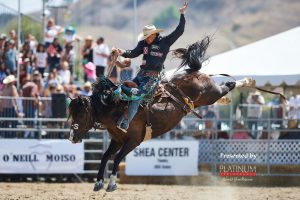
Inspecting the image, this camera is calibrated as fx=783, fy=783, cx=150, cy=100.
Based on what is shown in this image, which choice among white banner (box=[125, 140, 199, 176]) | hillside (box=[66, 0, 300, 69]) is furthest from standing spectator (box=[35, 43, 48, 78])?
hillside (box=[66, 0, 300, 69])

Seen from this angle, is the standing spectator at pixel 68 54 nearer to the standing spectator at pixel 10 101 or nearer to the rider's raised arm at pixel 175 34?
the standing spectator at pixel 10 101

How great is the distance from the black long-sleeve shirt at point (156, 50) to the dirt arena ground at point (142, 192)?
8.66 feet

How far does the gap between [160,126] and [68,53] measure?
27.2 ft

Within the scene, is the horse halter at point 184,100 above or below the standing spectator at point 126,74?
below

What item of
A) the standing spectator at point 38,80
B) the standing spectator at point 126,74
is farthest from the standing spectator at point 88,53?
the standing spectator at point 38,80

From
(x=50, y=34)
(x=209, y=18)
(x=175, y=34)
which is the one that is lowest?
(x=175, y=34)

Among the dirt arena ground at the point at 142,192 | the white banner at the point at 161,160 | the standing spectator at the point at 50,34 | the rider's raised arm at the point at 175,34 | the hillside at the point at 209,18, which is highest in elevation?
the hillside at the point at 209,18

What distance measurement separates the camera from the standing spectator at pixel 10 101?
17031 mm

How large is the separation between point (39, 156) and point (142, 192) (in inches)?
117

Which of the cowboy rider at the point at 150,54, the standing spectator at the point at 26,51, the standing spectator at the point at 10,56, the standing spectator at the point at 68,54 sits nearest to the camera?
the cowboy rider at the point at 150,54

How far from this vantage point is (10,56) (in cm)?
1859

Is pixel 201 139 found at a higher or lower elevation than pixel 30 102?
lower

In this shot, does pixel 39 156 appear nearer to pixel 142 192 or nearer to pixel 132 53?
pixel 142 192

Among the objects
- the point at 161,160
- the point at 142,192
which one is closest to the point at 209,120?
the point at 161,160
